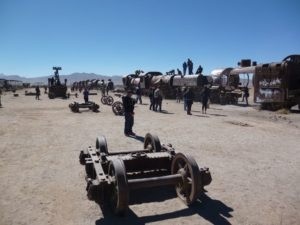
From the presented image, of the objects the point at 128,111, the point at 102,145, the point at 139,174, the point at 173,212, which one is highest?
the point at 128,111

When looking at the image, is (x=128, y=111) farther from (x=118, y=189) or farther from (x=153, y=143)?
(x=118, y=189)

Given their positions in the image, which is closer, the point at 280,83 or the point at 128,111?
the point at 128,111

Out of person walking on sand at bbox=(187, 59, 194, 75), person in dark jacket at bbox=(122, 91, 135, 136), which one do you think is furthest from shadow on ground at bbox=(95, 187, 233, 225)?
person walking on sand at bbox=(187, 59, 194, 75)

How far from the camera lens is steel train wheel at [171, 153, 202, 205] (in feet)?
17.6

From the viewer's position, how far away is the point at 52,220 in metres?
5.17

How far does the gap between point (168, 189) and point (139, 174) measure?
2.20ft

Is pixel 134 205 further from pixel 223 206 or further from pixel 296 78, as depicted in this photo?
pixel 296 78

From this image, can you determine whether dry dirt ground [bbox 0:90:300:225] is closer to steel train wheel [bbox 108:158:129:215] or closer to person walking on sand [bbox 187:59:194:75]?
steel train wheel [bbox 108:158:129:215]

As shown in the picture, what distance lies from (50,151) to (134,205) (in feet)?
15.5

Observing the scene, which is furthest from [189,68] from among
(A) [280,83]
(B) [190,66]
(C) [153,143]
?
(C) [153,143]

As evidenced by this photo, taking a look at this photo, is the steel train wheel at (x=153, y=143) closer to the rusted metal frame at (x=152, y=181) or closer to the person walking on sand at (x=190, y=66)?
the rusted metal frame at (x=152, y=181)

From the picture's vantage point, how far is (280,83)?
22.9 m

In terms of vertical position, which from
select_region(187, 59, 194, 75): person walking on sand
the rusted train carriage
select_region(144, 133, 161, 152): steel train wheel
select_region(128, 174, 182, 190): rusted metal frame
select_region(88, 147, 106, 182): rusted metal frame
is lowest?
select_region(128, 174, 182, 190): rusted metal frame

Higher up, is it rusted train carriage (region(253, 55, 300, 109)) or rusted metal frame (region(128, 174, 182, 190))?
rusted train carriage (region(253, 55, 300, 109))
